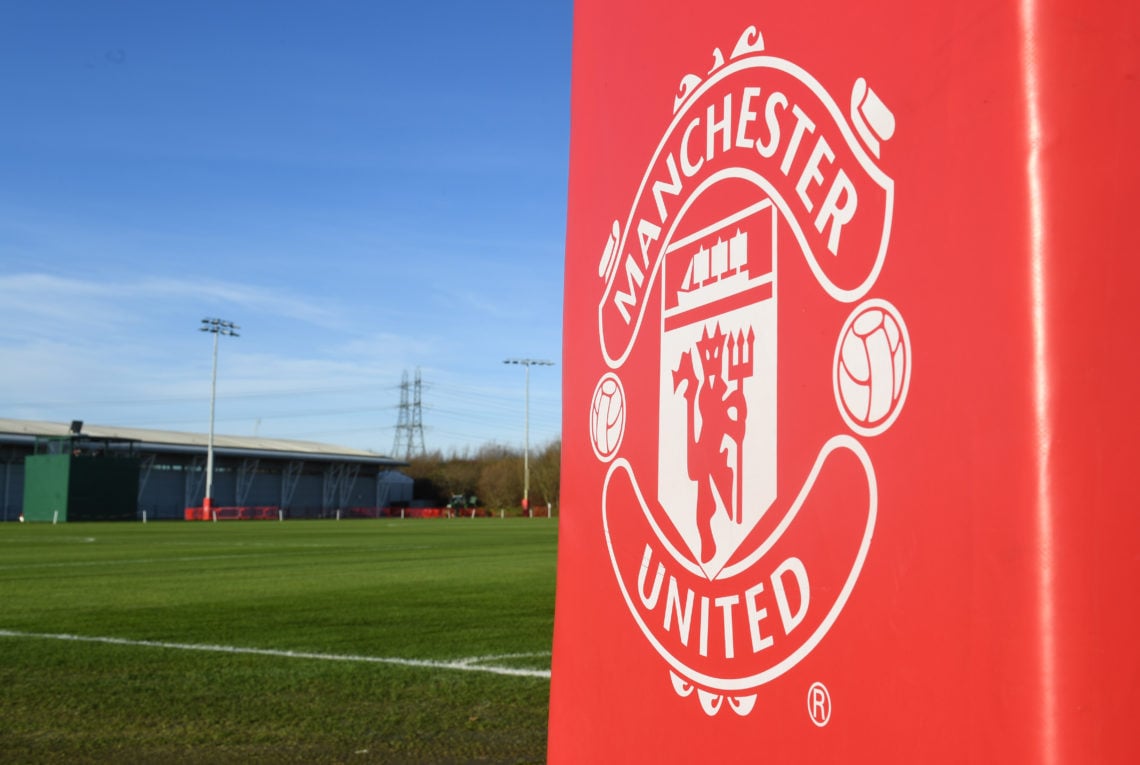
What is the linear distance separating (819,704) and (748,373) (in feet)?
1.39

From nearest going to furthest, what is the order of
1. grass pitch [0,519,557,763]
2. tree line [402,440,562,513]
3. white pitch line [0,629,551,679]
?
1. grass pitch [0,519,557,763]
2. white pitch line [0,629,551,679]
3. tree line [402,440,562,513]

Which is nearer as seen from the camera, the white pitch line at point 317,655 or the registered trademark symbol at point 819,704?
the registered trademark symbol at point 819,704

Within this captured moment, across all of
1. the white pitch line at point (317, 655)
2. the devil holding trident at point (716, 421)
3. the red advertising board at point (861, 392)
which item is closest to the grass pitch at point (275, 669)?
the white pitch line at point (317, 655)

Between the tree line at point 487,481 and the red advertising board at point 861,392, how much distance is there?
7676cm

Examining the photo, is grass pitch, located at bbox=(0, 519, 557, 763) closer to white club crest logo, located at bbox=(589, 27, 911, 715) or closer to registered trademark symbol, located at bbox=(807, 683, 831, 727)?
white club crest logo, located at bbox=(589, 27, 911, 715)

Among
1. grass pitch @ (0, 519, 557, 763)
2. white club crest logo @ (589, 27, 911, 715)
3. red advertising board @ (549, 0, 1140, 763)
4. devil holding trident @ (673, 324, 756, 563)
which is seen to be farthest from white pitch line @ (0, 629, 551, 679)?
devil holding trident @ (673, 324, 756, 563)

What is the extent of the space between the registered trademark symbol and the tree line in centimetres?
7726

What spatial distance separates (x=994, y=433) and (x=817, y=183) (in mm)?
432

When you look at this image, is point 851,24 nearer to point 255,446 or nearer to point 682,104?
point 682,104

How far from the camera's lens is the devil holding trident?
149cm

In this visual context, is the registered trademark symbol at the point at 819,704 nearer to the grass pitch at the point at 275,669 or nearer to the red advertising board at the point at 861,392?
the red advertising board at the point at 861,392

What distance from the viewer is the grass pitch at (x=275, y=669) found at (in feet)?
13.6

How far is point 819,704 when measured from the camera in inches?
49.9

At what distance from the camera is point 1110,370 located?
961mm
